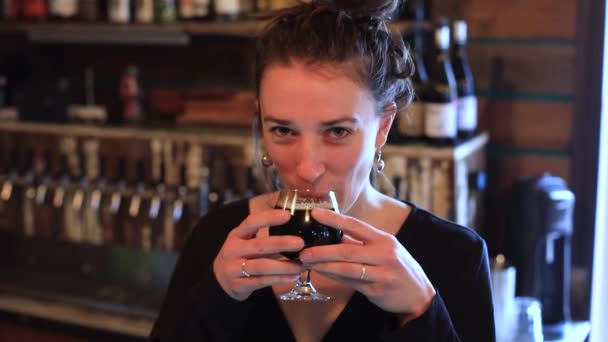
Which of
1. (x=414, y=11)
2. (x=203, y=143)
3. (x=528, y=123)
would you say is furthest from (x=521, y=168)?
(x=203, y=143)

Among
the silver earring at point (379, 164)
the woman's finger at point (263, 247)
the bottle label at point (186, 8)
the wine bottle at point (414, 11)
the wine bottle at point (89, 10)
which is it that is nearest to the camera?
the woman's finger at point (263, 247)

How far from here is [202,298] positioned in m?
1.26

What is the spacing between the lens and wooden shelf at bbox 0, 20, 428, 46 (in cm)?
243

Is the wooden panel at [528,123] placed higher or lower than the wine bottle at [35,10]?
lower

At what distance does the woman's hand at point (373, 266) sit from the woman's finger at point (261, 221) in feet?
0.15

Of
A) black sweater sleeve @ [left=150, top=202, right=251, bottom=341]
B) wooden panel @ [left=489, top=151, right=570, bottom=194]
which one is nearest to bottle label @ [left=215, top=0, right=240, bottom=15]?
wooden panel @ [left=489, top=151, right=570, bottom=194]

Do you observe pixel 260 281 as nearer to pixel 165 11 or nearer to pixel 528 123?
pixel 528 123

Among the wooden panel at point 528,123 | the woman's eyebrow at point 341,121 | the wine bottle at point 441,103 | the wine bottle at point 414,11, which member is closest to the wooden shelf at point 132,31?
the wine bottle at point 414,11

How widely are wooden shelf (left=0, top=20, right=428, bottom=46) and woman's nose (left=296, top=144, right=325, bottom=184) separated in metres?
1.19

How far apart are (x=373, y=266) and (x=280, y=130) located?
0.28 m

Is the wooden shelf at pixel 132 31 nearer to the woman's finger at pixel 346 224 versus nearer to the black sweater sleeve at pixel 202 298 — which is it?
the black sweater sleeve at pixel 202 298

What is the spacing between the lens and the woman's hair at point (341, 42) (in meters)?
1.28

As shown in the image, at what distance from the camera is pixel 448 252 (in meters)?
1.36

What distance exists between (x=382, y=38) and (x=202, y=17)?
128 centimetres
